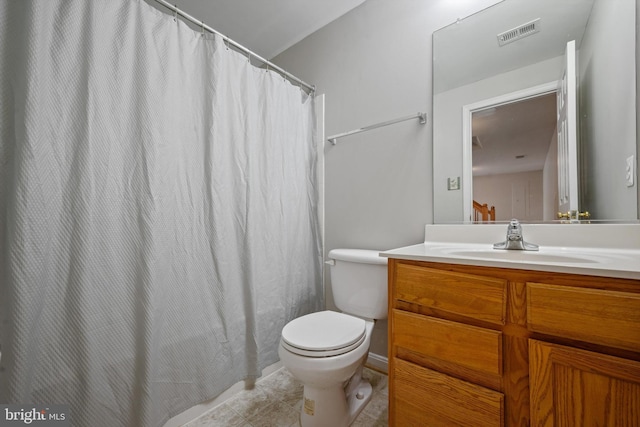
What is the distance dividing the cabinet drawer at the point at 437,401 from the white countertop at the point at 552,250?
0.38 metres

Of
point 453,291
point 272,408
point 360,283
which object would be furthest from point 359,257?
point 272,408

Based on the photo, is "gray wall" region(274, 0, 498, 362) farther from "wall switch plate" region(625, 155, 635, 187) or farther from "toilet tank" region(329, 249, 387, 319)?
Result: "wall switch plate" region(625, 155, 635, 187)

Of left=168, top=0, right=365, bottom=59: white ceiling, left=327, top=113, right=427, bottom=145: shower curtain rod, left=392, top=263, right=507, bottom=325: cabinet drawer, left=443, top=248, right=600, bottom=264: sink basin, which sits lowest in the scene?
left=392, top=263, right=507, bottom=325: cabinet drawer

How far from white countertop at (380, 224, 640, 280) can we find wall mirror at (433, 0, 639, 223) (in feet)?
0.20

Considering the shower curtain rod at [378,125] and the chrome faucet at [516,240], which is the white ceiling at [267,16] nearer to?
the shower curtain rod at [378,125]

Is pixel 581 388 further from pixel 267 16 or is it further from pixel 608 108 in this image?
pixel 267 16

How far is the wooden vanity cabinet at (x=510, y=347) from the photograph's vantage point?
60cm

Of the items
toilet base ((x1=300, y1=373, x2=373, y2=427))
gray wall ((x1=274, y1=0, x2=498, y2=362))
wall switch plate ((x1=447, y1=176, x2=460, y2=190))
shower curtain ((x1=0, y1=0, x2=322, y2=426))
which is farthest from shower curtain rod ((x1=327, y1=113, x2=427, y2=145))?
toilet base ((x1=300, y1=373, x2=373, y2=427))

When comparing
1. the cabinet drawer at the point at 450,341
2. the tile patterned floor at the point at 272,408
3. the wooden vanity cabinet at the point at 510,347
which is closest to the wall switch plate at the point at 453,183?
the wooden vanity cabinet at the point at 510,347

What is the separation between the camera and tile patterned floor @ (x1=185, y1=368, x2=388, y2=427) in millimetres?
1205

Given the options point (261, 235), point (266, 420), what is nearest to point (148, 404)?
point (266, 420)

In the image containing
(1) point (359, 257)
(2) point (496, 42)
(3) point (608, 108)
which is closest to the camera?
(3) point (608, 108)

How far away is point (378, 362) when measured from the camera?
159cm

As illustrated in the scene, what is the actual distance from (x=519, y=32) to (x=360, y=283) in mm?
1425
